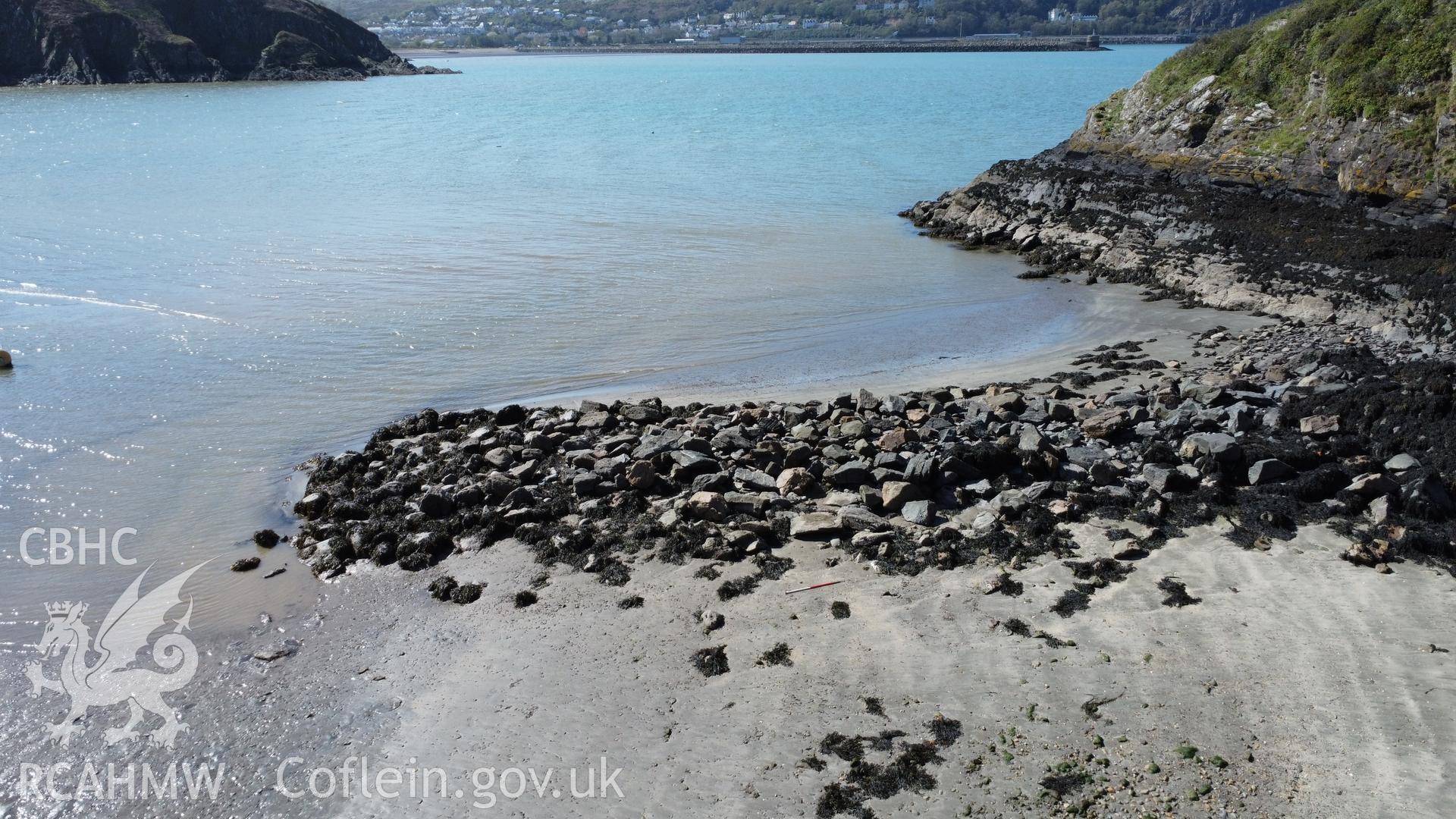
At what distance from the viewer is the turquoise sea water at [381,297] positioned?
12.1 meters

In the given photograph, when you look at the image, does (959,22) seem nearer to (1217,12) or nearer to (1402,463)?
(1217,12)

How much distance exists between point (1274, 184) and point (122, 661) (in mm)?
22803

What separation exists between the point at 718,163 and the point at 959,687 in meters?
35.7

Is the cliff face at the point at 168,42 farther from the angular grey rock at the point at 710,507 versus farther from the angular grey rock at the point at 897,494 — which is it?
the angular grey rock at the point at 897,494

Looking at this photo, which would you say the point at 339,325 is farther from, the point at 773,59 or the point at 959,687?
the point at 773,59

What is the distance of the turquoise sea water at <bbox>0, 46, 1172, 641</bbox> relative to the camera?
1212cm

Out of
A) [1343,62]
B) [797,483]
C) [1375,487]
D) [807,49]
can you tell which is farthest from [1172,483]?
[807,49]

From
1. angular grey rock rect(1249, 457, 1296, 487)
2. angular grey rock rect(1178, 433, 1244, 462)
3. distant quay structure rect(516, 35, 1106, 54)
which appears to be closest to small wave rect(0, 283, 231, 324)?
angular grey rock rect(1178, 433, 1244, 462)

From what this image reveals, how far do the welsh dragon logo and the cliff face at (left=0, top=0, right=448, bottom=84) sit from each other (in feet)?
332

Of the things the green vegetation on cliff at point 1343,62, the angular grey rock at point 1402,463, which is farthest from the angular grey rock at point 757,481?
the green vegetation on cliff at point 1343,62

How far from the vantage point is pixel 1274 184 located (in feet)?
71.6

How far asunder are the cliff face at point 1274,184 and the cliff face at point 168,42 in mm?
91455

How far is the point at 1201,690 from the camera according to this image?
697 centimetres

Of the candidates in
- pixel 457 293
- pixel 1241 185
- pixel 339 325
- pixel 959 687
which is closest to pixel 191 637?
pixel 959 687
